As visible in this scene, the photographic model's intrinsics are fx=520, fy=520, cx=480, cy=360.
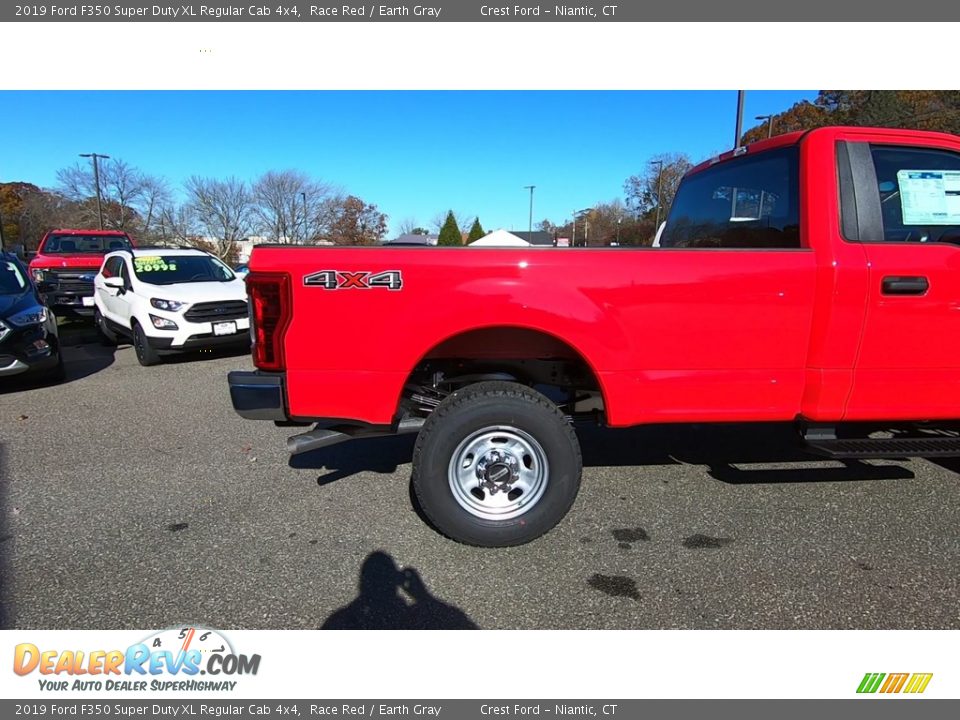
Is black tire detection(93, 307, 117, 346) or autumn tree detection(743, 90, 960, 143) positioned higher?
autumn tree detection(743, 90, 960, 143)

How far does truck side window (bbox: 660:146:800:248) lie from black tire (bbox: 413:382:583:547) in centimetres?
178

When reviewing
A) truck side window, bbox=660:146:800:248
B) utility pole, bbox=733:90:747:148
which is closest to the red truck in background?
truck side window, bbox=660:146:800:248

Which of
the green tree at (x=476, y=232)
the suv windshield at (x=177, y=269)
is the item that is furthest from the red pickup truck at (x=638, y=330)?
the green tree at (x=476, y=232)

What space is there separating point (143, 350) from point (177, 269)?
158cm

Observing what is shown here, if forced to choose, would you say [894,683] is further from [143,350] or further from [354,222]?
[354,222]

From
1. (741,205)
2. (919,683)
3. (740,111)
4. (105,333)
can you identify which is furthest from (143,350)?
(740,111)

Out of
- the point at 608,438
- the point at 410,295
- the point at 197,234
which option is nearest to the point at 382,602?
the point at 410,295

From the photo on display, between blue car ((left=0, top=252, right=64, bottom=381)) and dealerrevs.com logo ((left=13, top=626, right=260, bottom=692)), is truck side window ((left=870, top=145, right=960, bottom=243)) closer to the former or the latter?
dealerrevs.com logo ((left=13, top=626, right=260, bottom=692))

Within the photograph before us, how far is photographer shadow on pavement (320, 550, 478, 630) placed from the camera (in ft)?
7.82

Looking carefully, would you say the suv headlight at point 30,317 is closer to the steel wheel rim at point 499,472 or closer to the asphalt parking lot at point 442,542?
the asphalt parking lot at point 442,542

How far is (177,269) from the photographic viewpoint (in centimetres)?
853

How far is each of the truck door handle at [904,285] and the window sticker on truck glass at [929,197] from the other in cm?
43

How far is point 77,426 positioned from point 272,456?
231 centimetres

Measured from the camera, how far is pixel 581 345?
2.78 meters
